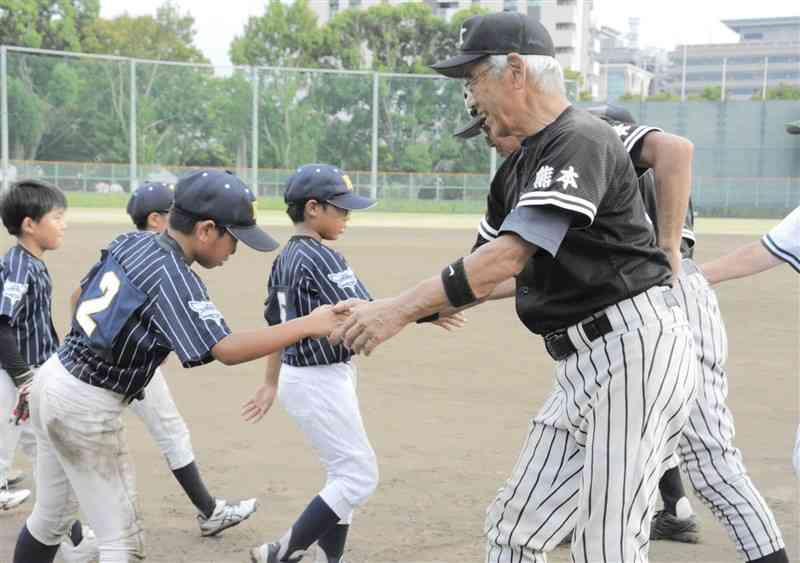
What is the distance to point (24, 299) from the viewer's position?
4.45 metres

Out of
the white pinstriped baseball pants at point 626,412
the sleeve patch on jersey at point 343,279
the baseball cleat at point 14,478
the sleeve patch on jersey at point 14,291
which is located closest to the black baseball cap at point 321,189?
the sleeve patch on jersey at point 343,279

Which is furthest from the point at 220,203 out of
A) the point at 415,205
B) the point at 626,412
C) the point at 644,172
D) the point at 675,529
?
the point at 415,205

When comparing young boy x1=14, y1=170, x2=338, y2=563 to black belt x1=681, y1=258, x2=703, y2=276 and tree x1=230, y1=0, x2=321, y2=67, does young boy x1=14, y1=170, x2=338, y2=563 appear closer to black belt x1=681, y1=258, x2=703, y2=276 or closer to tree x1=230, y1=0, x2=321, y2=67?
black belt x1=681, y1=258, x2=703, y2=276

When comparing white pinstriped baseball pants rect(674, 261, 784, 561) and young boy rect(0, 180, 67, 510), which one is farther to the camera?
young boy rect(0, 180, 67, 510)

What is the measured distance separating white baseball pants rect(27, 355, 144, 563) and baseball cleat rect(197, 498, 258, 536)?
1.15 metres

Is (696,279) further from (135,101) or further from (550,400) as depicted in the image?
(135,101)

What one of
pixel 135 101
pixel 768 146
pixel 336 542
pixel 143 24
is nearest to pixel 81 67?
pixel 135 101

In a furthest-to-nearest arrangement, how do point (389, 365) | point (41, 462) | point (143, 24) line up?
point (143, 24)
point (389, 365)
point (41, 462)

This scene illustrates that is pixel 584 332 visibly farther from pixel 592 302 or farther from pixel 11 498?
pixel 11 498

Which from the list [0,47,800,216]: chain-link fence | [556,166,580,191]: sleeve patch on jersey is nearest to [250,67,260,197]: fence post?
[0,47,800,216]: chain-link fence

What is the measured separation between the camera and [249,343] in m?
3.02

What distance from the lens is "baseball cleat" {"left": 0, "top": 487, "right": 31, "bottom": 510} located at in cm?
463

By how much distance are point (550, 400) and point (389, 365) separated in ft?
17.3

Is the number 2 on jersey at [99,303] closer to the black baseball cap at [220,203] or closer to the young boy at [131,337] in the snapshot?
the young boy at [131,337]
